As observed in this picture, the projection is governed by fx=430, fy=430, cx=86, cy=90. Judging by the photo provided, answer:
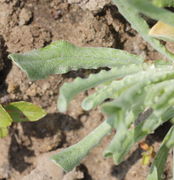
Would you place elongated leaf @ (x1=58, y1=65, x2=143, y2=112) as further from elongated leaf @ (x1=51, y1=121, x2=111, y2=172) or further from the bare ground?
the bare ground

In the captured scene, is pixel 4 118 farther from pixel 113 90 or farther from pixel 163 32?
pixel 163 32

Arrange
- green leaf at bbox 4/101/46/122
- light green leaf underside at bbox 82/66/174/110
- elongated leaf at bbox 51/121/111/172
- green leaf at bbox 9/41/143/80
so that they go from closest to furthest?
light green leaf underside at bbox 82/66/174/110
elongated leaf at bbox 51/121/111/172
green leaf at bbox 9/41/143/80
green leaf at bbox 4/101/46/122

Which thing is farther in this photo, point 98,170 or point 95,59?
point 98,170

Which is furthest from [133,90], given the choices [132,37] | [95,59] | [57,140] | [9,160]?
[9,160]

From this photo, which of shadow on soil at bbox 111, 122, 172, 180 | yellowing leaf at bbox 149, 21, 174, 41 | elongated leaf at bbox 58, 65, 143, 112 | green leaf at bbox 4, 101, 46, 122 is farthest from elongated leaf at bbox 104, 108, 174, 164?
green leaf at bbox 4, 101, 46, 122

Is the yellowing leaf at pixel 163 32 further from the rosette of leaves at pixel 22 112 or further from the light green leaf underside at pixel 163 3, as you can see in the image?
the rosette of leaves at pixel 22 112

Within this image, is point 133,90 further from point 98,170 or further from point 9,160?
point 9,160
